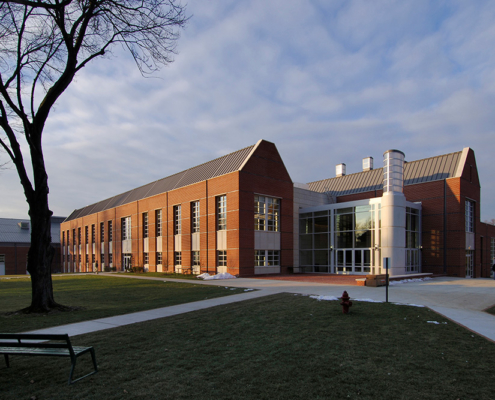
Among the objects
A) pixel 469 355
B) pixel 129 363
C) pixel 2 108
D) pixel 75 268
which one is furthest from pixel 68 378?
pixel 75 268

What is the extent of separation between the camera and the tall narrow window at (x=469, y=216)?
1226 inches

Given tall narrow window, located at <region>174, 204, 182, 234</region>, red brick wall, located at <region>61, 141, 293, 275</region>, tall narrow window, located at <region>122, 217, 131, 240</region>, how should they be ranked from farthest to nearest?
tall narrow window, located at <region>122, 217, 131, 240</region>, tall narrow window, located at <region>174, 204, 182, 234</region>, red brick wall, located at <region>61, 141, 293, 275</region>

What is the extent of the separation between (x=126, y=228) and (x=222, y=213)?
2133 cm

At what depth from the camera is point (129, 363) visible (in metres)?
6.14

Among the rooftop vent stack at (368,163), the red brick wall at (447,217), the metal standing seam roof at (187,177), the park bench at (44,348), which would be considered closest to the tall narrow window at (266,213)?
the metal standing seam roof at (187,177)

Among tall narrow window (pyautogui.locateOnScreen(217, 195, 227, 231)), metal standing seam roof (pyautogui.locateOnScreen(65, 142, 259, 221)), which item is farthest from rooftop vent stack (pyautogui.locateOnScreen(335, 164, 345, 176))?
tall narrow window (pyautogui.locateOnScreen(217, 195, 227, 231))

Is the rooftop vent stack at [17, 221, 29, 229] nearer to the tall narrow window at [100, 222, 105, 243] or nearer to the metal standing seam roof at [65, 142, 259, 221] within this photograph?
the metal standing seam roof at [65, 142, 259, 221]

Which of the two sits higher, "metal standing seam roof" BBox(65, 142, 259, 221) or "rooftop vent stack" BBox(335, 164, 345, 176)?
"rooftop vent stack" BBox(335, 164, 345, 176)

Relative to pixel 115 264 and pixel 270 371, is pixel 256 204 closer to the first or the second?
pixel 270 371

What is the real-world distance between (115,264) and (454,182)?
40.6 metres

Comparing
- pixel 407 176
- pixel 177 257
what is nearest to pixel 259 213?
pixel 177 257

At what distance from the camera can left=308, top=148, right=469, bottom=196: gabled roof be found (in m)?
31.4

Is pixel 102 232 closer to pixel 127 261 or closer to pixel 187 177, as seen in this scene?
pixel 127 261

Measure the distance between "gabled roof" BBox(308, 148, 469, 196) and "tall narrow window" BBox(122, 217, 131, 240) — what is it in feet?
80.1
